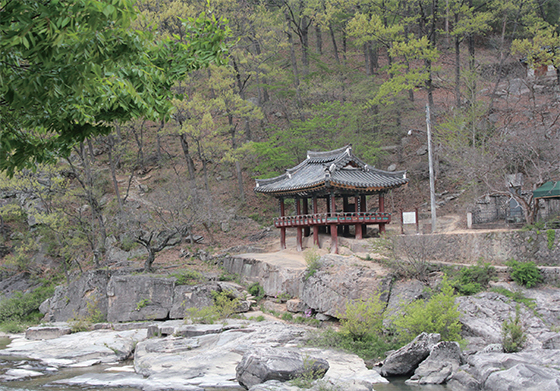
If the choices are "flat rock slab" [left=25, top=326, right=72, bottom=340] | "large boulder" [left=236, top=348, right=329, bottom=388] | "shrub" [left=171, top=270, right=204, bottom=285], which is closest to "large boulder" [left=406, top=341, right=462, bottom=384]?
"large boulder" [left=236, top=348, right=329, bottom=388]

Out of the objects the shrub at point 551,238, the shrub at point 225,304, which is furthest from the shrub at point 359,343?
the shrub at point 551,238

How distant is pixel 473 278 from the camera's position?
16.3m

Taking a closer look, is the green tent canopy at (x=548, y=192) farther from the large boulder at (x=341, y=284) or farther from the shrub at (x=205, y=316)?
the shrub at (x=205, y=316)

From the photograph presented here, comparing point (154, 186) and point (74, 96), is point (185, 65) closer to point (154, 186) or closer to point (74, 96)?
point (74, 96)

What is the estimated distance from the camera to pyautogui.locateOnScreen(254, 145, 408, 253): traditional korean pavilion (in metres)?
22.2

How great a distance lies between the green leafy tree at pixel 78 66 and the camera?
4.02m

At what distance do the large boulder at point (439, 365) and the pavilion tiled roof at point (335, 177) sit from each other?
11165 millimetres

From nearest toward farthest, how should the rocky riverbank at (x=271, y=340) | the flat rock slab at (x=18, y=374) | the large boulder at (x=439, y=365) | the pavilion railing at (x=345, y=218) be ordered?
the rocky riverbank at (x=271, y=340) < the large boulder at (x=439, y=365) < the flat rock slab at (x=18, y=374) < the pavilion railing at (x=345, y=218)

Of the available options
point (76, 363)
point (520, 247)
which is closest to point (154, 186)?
point (76, 363)

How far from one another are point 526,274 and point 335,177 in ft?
32.2

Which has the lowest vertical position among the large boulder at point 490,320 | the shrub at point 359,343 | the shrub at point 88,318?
the shrub at point 88,318

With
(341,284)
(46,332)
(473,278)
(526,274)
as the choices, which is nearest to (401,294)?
(341,284)

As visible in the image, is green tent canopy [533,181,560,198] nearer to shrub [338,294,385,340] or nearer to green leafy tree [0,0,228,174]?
shrub [338,294,385,340]

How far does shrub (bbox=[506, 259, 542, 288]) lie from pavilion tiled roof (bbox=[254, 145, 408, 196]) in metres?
8.44
